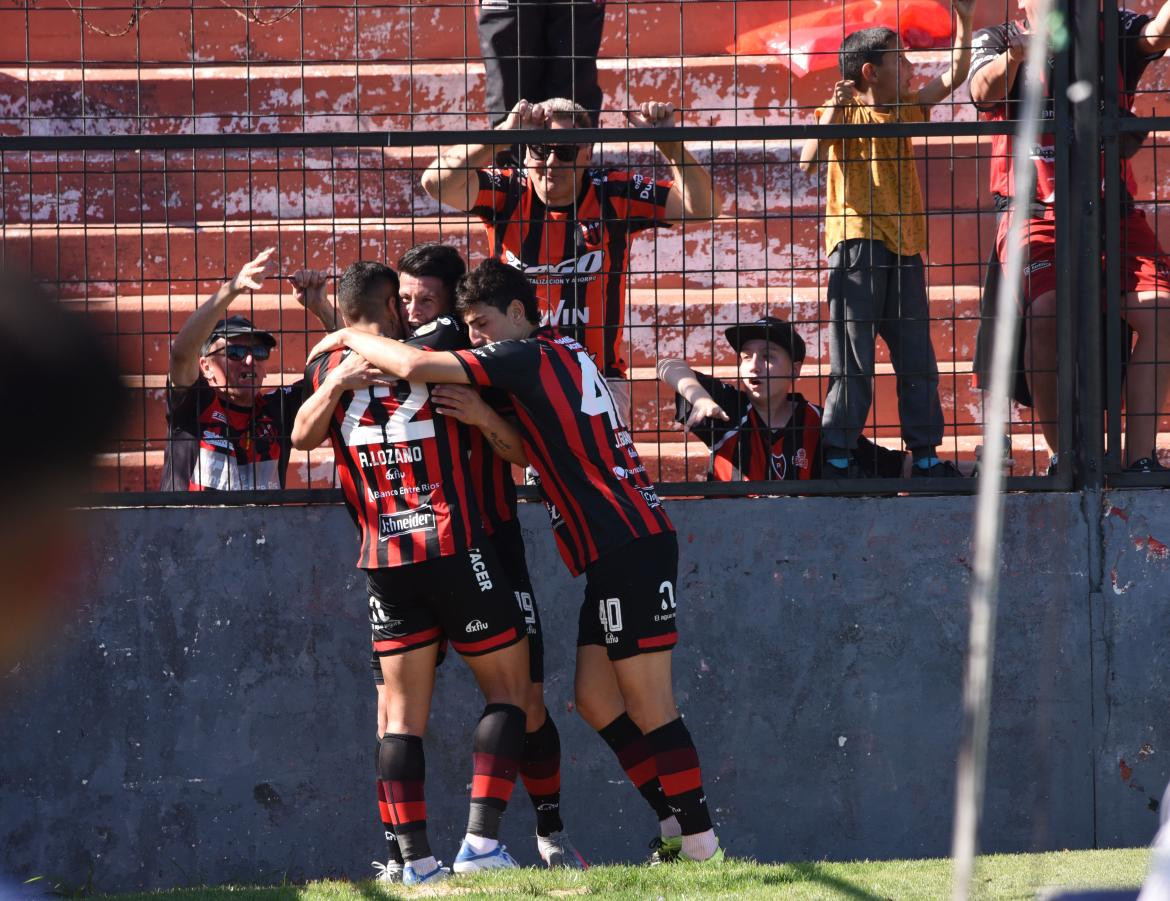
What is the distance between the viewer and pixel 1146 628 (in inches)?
242

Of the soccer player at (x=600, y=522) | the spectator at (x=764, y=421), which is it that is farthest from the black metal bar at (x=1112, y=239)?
the soccer player at (x=600, y=522)

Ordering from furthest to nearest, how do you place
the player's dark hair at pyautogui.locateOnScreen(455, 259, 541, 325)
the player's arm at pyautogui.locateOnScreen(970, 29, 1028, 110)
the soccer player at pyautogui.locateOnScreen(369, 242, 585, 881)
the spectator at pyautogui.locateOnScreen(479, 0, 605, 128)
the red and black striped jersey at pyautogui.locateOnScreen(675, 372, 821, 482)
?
1. the spectator at pyautogui.locateOnScreen(479, 0, 605, 128)
2. the red and black striped jersey at pyautogui.locateOnScreen(675, 372, 821, 482)
3. the player's arm at pyautogui.locateOnScreen(970, 29, 1028, 110)
4. the soccer player at pyautogui.locateOnScreen(369, 242, 585, 881)
5. the player's dark hair at pyautogui.locateOnScreen(455, 259, 541, 325)

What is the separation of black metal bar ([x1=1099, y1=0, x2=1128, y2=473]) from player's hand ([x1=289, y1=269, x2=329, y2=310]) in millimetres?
3162

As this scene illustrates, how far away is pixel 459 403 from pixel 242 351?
5.44 ft

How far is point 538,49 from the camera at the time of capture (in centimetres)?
709

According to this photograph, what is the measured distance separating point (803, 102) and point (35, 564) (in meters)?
8.47

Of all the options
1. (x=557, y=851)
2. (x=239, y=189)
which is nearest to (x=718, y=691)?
(x=557, y=851)

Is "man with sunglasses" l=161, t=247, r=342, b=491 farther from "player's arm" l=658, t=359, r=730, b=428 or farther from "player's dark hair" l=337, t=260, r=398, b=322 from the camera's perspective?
"player's arm" l=658, t=359, r=730, b=428

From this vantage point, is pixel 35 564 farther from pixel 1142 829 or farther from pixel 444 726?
pixel 1142 829

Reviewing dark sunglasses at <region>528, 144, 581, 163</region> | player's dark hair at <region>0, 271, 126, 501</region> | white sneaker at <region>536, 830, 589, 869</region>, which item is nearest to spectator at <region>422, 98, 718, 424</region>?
dark sunglasses at <region>528, 144, 581, 163</region>

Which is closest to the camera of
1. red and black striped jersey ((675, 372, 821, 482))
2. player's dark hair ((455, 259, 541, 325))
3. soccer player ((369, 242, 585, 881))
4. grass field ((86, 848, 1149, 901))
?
grass field ((86, 848, 1149, 901))

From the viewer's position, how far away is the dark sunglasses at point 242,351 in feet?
21.0

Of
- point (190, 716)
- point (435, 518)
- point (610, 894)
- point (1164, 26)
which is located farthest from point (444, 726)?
point (1164, 26)

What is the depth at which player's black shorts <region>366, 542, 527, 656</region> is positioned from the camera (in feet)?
16.8
